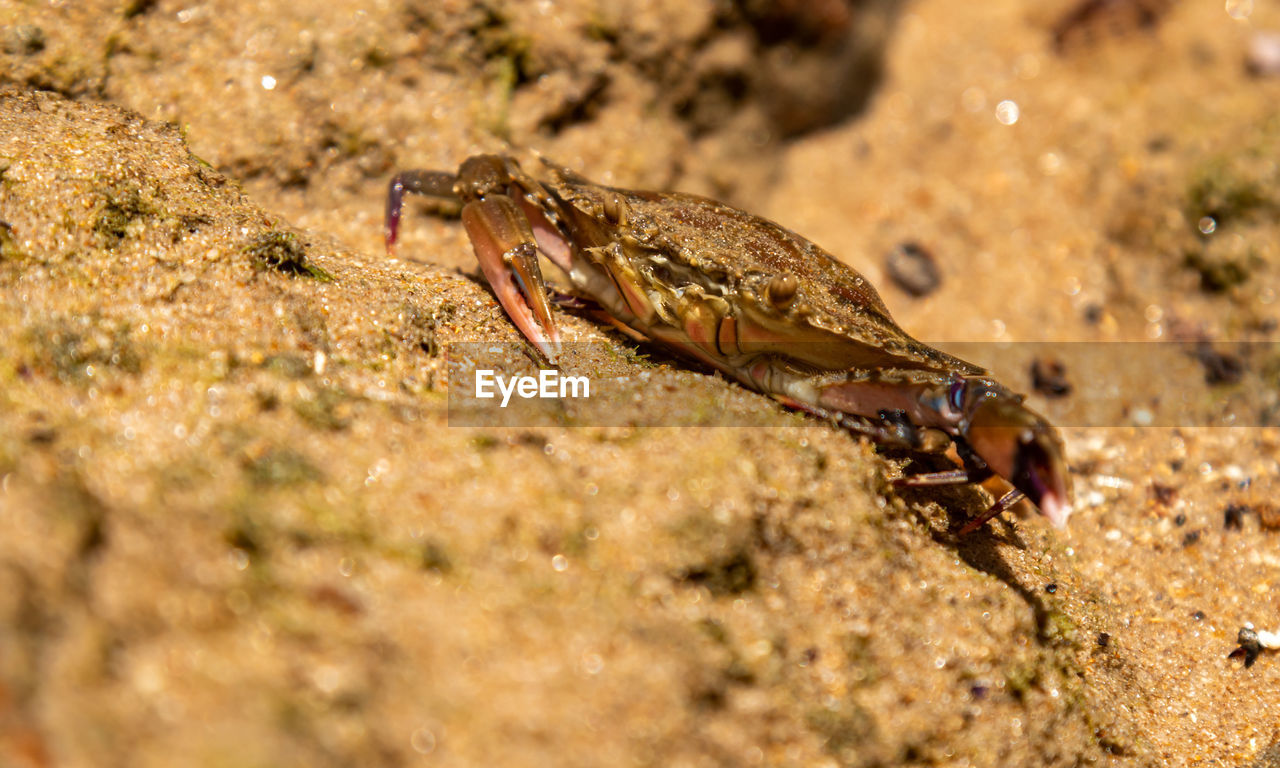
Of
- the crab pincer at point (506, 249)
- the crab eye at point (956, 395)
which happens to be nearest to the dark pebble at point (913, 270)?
the crab eye at point (956, 395)

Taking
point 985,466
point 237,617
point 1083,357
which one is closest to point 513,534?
point 237,617

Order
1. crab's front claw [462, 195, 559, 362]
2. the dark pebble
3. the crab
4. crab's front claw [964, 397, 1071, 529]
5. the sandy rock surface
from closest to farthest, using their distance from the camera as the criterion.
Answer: the sandy rock surface < crab's front claw [964, 397, 1071, 529] < the crab < crab's front claw [462, 195, 559, 362] < the dark pebble

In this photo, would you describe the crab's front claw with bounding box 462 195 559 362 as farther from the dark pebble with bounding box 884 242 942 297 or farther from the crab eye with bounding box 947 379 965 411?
the dark pebble with bounding box 884 242 942 297

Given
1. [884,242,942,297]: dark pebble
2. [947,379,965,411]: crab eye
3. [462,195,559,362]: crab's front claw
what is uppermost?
[947,379,965,411]: crab eye

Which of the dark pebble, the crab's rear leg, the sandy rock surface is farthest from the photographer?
the dark pebble

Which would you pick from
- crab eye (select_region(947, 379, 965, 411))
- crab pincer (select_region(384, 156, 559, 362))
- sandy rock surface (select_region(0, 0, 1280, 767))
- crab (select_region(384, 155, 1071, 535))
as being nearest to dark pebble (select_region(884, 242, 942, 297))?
sandy rock surface (select_region(0, 0, 1280, 767))

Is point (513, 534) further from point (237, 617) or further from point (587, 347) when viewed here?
point (587, 347)

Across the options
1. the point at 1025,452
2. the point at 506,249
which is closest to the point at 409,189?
the point at 506,249
